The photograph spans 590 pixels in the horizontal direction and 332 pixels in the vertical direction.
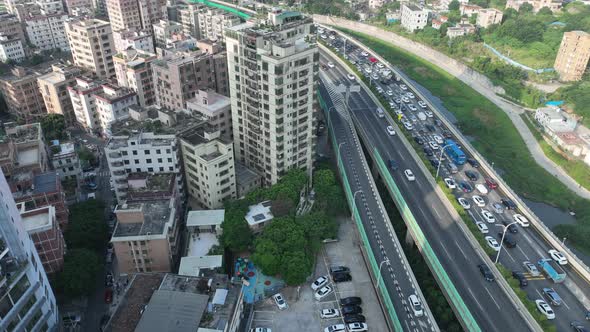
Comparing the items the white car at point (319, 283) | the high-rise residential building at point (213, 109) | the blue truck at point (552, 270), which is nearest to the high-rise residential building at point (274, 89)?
the high-rise residential building at point (213, 109)

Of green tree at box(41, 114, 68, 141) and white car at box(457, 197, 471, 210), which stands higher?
green tree at box(41, 114, 68, 141)

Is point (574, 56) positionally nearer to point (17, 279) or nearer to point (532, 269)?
point (532, 269)

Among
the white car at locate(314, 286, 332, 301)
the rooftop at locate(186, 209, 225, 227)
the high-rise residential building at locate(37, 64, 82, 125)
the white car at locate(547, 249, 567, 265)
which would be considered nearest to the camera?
the white car at locate(547, 249, 567, 265)

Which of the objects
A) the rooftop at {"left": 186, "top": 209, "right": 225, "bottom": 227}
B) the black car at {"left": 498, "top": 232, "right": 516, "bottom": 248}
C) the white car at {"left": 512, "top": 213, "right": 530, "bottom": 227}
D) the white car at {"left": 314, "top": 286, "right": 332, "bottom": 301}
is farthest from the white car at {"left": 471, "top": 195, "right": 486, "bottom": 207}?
the rooftop at {"left": 186, "top": 209, "right": 225, "bottom": 227}

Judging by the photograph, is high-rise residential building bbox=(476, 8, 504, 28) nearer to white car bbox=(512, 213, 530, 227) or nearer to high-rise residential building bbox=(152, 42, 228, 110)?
high-rise residential building bbox=(152, 42, 228, 110)

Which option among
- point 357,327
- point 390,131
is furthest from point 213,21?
point 357,327

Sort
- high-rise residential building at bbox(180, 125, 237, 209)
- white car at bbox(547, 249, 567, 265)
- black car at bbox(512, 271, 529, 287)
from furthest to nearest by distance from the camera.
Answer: high-rise residential building at bbox(180, 125, 237, 209), white car at bbox(547, 249, 567, 265), black car at bbox(512, 271, 529, 287)
